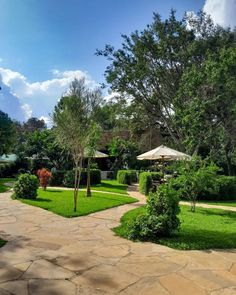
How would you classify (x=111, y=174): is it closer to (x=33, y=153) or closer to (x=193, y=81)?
(x=33, y=153)

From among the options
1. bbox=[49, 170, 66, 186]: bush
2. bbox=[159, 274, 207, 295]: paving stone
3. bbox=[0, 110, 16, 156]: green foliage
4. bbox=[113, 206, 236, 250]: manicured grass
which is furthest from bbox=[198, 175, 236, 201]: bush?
bbox=[0, 110, 16, 156]: green foliage

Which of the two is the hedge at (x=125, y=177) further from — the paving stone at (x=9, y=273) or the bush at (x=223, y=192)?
the paving stone at (x=9, y=273)

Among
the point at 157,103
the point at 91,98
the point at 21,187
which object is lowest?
the point at 21,187

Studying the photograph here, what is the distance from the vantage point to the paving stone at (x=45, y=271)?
15.9 feet

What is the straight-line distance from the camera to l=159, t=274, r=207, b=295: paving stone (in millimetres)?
4490

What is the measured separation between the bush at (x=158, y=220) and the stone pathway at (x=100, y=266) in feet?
1.34

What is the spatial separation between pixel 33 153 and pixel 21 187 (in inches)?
459

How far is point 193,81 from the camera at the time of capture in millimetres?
21312

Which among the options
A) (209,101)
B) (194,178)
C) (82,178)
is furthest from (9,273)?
(209,101)

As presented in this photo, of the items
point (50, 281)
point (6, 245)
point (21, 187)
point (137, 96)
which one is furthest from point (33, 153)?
point (50, 281)

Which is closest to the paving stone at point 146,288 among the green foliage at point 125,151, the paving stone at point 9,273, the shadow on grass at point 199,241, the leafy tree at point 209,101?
the paving stone at point 9,273

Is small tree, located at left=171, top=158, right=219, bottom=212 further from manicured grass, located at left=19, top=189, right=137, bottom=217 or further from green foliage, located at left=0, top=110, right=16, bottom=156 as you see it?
green foliage, located at left=0, top=110, right=16, bottom=156

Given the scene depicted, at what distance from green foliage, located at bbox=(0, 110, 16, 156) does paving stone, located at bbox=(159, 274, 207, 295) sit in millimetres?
25458

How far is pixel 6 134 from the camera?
2836cm
